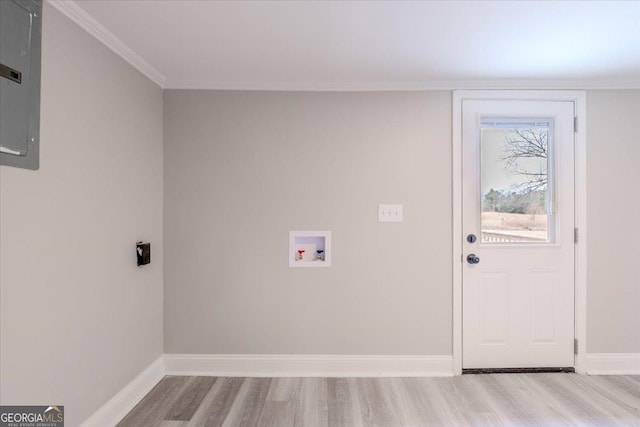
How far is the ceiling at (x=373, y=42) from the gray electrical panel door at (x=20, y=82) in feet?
1.04

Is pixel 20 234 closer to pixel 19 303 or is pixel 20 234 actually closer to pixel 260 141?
pixel 19 303

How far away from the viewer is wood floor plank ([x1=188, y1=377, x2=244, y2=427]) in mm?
2123

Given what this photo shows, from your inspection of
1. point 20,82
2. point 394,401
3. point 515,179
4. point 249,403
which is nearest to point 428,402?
point 394,401

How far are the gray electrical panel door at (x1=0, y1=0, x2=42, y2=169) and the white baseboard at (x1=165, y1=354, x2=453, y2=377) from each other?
1.87 metres

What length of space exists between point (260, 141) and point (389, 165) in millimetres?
1044

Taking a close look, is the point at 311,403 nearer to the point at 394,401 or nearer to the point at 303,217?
the point at 394,401

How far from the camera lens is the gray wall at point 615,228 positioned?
2729 mm

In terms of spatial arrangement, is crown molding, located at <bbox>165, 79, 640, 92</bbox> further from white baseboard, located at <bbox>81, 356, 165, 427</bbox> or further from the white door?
white baseboard, located at <bbox>81, 356, 165, 427</bbox>

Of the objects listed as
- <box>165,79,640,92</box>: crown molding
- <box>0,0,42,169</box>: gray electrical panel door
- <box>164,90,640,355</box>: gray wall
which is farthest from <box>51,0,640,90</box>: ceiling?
<box>0,0,42,169</box>: gray electrical panel door

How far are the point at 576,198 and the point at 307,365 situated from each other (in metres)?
2.51

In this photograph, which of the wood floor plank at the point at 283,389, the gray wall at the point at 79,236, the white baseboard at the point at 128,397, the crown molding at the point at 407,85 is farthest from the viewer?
the crown molding at the point at 407,85

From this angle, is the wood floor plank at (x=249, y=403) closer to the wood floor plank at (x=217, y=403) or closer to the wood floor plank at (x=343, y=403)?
the wood floor plank at (x=217, y=403)

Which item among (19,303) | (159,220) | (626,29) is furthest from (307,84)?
(19,303)

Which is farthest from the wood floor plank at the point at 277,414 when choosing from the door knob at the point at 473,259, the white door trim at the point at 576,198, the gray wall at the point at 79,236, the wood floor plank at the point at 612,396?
the wood floor plank at the point at 612,396
